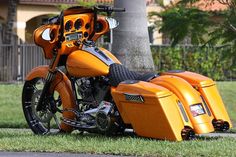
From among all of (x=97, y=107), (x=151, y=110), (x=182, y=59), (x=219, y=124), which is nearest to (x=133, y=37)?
(x=97, y=107)


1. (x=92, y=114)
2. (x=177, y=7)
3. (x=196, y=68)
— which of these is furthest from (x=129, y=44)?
(x=196, y=68)

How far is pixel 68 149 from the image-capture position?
8.20 metres

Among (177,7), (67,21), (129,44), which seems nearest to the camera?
(67,21)

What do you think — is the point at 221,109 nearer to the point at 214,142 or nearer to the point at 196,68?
the point at 214,142

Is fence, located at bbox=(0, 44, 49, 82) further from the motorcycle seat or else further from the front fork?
the motorcycle seat

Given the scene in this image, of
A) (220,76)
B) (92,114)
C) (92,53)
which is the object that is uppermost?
(92,53)

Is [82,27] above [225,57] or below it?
above

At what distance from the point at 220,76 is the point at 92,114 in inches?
610

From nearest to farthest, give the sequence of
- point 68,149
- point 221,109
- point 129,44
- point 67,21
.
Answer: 1. point 68,149
2. point 221,109
3. point 67,21
4. point 129,44

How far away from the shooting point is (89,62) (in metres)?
9.29

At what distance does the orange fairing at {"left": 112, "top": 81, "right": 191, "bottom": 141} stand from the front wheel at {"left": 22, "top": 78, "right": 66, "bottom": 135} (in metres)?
1.54

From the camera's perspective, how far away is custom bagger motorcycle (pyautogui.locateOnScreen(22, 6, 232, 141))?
28.0 feet

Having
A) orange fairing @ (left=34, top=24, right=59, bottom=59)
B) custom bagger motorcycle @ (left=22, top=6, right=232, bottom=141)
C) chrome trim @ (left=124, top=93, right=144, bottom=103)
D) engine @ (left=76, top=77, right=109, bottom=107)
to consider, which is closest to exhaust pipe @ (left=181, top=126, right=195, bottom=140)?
→ custom bagger motorcycle @ (left=22, top=6, right=232, bottom=141)

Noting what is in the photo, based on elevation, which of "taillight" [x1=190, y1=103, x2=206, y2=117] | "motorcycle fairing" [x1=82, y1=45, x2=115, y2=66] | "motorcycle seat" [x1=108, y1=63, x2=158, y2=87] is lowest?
"taillight" [x1=190, y1=103, x2=206, y2=117]
